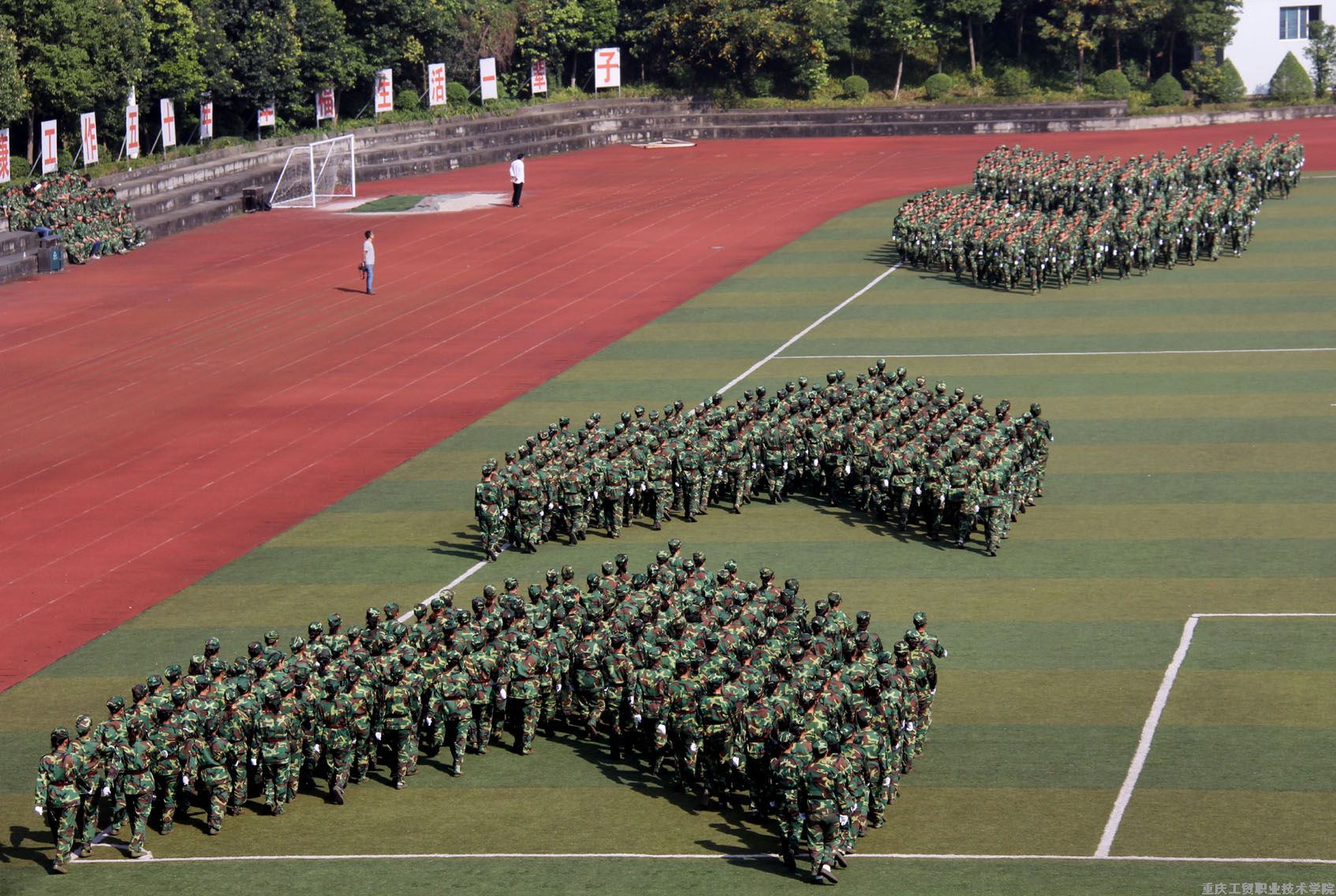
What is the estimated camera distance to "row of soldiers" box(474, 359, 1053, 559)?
2275 cm

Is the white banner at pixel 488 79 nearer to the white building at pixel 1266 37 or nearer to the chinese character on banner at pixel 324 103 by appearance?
the chinese character on banner at pixel 324 103

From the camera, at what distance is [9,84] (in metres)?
43.8

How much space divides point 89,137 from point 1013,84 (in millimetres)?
33942

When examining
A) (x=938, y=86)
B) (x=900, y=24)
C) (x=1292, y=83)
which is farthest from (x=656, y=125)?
(x=1292, y=83)

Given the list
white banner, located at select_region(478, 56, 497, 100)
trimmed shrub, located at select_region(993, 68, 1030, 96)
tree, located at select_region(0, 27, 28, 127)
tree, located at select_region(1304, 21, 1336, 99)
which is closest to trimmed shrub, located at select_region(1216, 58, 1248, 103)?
tree, located at select_region(1304, 21, 1336, 99)

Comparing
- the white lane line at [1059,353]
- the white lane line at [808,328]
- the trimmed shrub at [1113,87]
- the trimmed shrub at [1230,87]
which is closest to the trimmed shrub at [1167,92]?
the trimmed shrub at [1113,87]

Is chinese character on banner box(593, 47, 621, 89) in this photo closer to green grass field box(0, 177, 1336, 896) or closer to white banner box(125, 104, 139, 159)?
white banner box(125, 104, 139, 159)

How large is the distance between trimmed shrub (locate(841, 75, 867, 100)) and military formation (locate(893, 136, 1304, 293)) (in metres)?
21.6

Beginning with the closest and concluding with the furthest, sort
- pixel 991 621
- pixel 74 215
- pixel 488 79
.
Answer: pixel 991 621
pixel 74 215
pixel 488 79

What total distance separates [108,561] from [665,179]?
1301 inches

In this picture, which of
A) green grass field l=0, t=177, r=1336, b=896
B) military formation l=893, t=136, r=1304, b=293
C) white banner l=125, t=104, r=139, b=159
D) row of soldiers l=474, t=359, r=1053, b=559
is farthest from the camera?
white banner l=125, t=104, r=139, b=159

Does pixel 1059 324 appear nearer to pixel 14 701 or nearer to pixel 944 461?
pixel 944 461

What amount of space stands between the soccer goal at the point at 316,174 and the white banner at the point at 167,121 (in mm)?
3277

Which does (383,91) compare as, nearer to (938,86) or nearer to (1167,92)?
(938,86)
